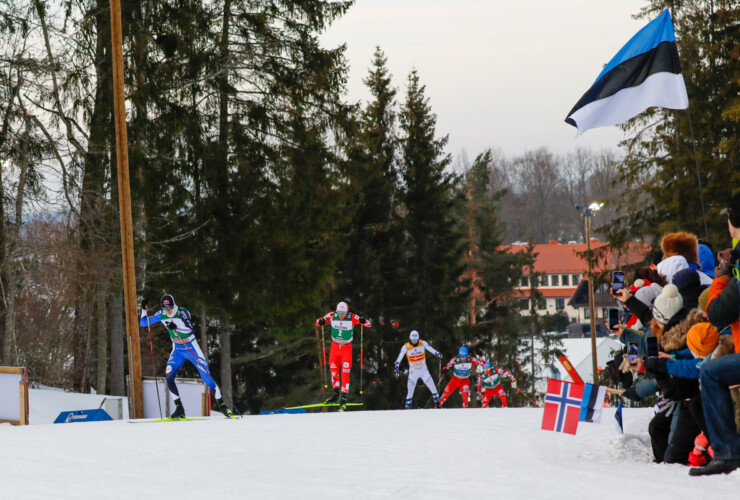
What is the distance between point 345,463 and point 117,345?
18.0 meters

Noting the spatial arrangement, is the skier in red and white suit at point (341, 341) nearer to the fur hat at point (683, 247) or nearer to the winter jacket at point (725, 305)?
the fur hat at point (683, 247)

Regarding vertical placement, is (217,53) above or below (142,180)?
above

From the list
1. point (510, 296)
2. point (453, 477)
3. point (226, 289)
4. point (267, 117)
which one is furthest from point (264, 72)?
point (510, 296)

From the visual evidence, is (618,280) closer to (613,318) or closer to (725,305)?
(613,318)

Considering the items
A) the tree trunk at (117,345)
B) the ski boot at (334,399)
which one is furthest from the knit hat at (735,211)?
the tree trunk at (117,345)

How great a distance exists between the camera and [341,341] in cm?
1673

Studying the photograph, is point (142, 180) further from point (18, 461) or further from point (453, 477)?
point (453, 477)

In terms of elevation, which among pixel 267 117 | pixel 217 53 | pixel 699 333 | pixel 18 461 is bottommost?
pixel 18 461

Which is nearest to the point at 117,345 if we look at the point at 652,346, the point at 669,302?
the point at 652,346

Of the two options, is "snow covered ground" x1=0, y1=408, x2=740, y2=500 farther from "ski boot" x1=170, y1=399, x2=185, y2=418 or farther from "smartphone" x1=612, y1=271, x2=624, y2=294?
"ski boot" x1=170, y1=399, x2=185, y2=418

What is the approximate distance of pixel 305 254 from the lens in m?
25.9

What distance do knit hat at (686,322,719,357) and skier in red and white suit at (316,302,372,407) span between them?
445 inches

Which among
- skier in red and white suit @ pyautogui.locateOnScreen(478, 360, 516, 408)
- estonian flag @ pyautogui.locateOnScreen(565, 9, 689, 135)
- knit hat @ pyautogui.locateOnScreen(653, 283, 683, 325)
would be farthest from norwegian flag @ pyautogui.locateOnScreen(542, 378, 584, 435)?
skier in red and white suit @ pyautogui.locateOnScreen(478, 360, 516, 408)

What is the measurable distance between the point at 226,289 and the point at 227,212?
7.34 ft
